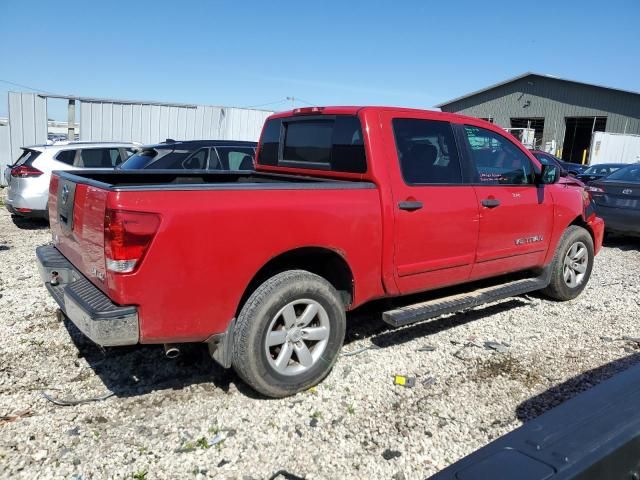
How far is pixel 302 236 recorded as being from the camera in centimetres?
333

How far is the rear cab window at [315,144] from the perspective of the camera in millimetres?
3982

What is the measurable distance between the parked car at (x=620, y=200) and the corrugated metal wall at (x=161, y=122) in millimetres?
11759

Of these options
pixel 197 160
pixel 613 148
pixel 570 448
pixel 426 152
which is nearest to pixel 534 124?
pixel 613 148

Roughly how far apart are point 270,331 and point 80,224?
1.35 meters

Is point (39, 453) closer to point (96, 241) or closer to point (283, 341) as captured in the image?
point (96, 241)

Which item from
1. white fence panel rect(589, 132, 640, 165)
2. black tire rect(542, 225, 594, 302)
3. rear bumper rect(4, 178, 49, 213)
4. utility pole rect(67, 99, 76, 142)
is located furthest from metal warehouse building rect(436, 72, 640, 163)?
rear bumper rect(4, 178, 49, 213)

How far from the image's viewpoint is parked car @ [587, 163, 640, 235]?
8453 millimetres

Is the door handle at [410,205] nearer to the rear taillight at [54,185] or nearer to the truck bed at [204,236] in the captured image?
the truck bed at [204,236]

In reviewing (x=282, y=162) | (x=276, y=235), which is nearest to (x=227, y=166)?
(x=282, y=162)

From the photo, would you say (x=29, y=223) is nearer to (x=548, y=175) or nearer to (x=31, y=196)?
(x=31, y=196)

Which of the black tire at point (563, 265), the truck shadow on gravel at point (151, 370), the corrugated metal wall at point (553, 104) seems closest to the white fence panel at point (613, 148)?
the corrugated metal wall at point (553, 104)

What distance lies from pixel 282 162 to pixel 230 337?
215 cm

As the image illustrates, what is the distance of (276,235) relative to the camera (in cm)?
321

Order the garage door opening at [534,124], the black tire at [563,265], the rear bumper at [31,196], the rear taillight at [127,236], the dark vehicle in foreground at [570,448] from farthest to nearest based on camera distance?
the garage door opening at [534,124]
the rear bumper at [31,196]
the black tire at [563,265]
the rear taillight at [127,236]
the dark vehicle in foreground at [570,448]
